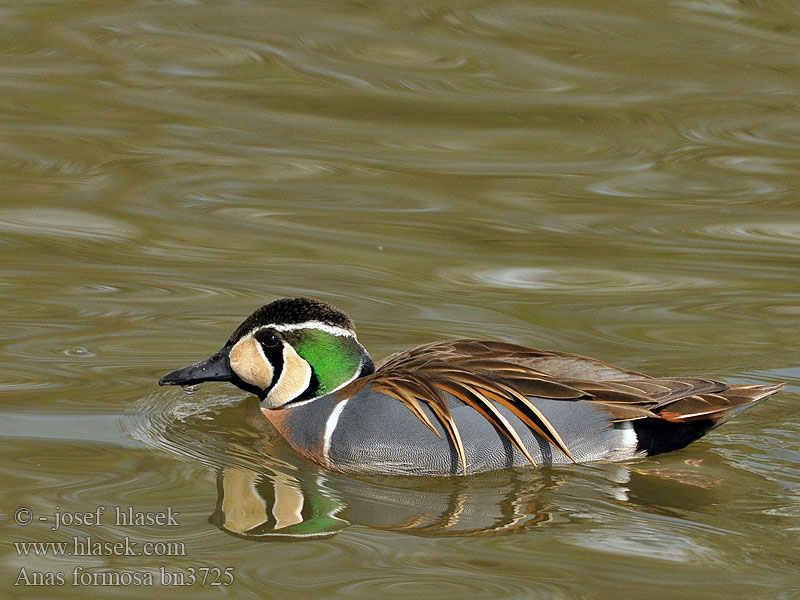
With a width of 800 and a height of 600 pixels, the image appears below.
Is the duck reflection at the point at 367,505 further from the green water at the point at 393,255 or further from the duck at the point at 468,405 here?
the duck at the point at 468,405

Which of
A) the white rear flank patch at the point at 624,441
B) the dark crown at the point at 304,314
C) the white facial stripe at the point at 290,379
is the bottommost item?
the white rear flank patch at the point at 624,441

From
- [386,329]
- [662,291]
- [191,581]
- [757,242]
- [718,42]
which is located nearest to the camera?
[191,581]

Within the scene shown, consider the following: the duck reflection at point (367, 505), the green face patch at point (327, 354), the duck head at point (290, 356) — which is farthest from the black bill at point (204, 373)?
the duck reflection at point (367, 505)

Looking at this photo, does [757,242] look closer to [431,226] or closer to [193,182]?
[431,226]

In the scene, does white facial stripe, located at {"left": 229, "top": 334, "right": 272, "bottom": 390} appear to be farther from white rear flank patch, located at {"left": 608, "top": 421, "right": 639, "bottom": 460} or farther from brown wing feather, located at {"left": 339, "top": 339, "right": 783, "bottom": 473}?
white rear flank patch, located at {"left": 608, "top": 421, "right": 639, "bottom": 460}

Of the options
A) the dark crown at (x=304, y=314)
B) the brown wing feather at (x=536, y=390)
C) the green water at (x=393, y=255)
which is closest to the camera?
the green water at (x=393, y=255)

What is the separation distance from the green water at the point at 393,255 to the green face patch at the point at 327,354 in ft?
1.40

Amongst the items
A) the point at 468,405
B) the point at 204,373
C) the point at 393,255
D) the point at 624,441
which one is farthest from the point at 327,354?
the point at 393,255

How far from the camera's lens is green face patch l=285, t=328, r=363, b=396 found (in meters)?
6.91

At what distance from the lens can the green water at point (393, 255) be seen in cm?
573

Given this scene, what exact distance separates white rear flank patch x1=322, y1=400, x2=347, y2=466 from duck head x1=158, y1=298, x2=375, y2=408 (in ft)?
0.75

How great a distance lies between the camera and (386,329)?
8438 millimetres

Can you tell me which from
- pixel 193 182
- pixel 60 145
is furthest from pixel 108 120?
pixel 193 182

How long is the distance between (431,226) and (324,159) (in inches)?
60.5
